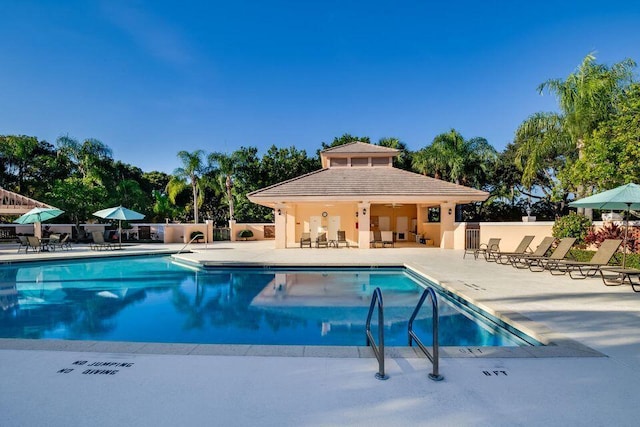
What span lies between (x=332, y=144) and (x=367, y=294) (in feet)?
98.4

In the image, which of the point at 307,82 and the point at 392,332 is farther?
the point at 307,82

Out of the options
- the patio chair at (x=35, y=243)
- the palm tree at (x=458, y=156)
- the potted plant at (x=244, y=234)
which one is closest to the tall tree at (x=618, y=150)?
the palm tree at (x=458, y=156)

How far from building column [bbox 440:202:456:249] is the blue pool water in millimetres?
7333

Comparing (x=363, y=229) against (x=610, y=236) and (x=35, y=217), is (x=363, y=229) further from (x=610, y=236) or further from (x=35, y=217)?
(x=35, y=217)

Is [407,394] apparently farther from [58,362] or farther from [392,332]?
[58,362]

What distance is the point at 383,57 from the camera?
72.8 ft

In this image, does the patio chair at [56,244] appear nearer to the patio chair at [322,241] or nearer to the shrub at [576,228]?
the patio chair at [322,241]

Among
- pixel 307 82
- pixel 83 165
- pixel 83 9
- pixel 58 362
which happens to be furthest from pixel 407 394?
→ pixel 83 165

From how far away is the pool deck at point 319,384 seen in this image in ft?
9.61

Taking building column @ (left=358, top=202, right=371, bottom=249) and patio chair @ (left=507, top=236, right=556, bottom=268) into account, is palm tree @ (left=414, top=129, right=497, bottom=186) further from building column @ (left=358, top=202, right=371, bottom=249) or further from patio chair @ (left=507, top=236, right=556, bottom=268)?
patio chair @ (left=507, top=236, right=556, bottom=268)

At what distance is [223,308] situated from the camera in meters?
8.45

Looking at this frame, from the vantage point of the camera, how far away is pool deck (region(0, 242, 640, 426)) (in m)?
2.93

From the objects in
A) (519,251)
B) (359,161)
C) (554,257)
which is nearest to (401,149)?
(359,161)

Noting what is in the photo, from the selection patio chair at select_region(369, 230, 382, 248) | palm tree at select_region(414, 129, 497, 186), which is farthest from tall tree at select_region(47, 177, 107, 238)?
palm tree at select_region(414, 129, 497, 186)
